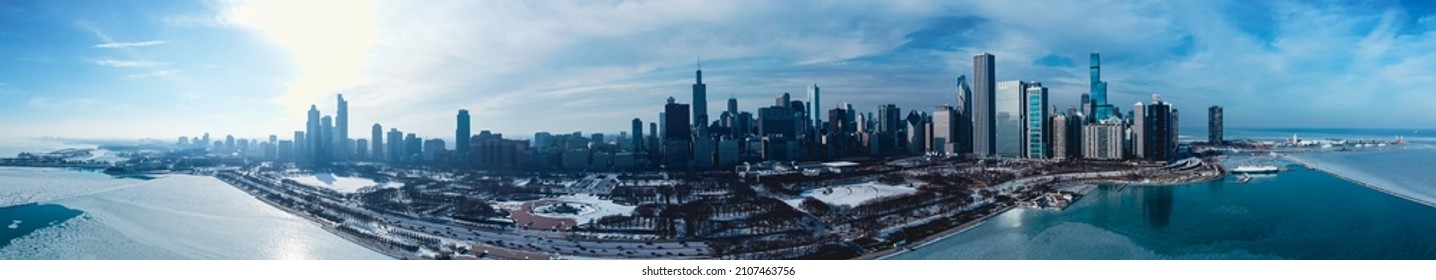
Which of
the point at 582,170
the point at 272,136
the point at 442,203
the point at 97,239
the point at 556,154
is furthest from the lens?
the point at 582,170

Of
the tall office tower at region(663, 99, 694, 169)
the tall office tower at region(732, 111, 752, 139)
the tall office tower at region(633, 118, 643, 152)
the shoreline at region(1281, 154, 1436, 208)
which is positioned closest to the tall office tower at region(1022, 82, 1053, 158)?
the tall office tower at region(732, 111, 752, 139)

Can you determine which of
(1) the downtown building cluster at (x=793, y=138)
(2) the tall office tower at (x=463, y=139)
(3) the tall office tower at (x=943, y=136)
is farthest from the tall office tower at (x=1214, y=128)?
(2) the tall office tower at (x=463, y=139)

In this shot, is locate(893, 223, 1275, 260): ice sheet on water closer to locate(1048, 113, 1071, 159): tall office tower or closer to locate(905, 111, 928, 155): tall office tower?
locate(1048, 113, 1071, 159): tall office tower

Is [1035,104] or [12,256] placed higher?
[1035,104]

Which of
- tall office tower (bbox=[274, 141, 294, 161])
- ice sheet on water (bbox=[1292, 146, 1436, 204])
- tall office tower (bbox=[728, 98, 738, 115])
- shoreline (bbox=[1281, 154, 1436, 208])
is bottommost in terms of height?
shoreline (bbox=[1281, 154, 1436, 208])

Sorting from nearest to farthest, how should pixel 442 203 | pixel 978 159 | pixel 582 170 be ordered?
pixel 442 203, pixel 582 170, pixel 978 159

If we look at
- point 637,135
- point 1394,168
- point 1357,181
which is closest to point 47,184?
point 637,135
